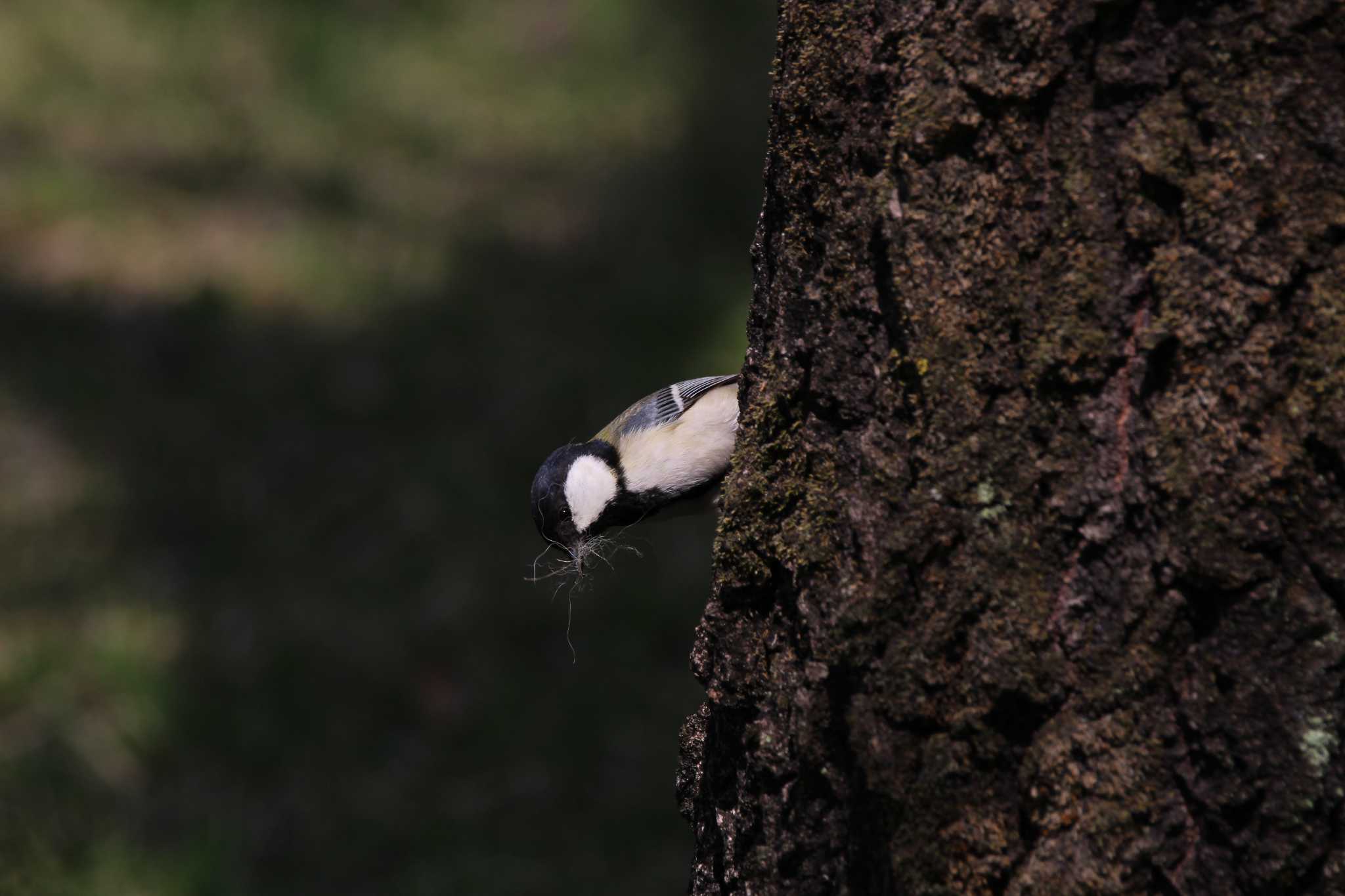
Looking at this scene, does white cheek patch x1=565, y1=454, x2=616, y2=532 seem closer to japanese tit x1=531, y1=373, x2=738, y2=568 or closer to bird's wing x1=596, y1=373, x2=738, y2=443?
japanese tit x1=531, y1=373, x2=738, y2=568

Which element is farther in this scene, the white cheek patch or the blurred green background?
the blurred green background

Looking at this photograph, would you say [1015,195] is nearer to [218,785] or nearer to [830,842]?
[830,842]

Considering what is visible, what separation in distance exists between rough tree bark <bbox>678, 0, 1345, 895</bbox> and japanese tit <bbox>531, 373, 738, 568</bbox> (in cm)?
121

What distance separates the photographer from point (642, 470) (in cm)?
282

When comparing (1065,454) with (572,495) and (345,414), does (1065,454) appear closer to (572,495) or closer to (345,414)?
(572,495)

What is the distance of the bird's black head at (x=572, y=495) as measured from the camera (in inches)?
104

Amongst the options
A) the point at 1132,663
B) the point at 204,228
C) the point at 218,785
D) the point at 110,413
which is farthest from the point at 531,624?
the point at 1132,663

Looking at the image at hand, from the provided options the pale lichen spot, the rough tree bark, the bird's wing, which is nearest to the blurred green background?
the bird's wing

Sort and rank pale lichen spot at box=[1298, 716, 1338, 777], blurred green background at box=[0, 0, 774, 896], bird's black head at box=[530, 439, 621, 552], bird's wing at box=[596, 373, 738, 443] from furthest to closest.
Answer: blurred green background at box=[0, 0, 774, 896], bird's wing at box=[596, 373, 738, 443], bird's black head at box=[530, 439, 621, 552], pale lichen spot at box=[1298, 716, 1338, 777]

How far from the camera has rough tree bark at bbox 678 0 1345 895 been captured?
3.73ft

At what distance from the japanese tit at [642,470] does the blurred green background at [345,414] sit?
1.17m

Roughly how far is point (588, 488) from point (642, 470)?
14 centimetres

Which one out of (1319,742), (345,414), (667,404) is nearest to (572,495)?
(667,404)

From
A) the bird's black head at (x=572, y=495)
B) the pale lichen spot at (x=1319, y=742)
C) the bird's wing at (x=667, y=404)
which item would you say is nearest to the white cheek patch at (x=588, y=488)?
the bird's black head at (x=572, y=495)
